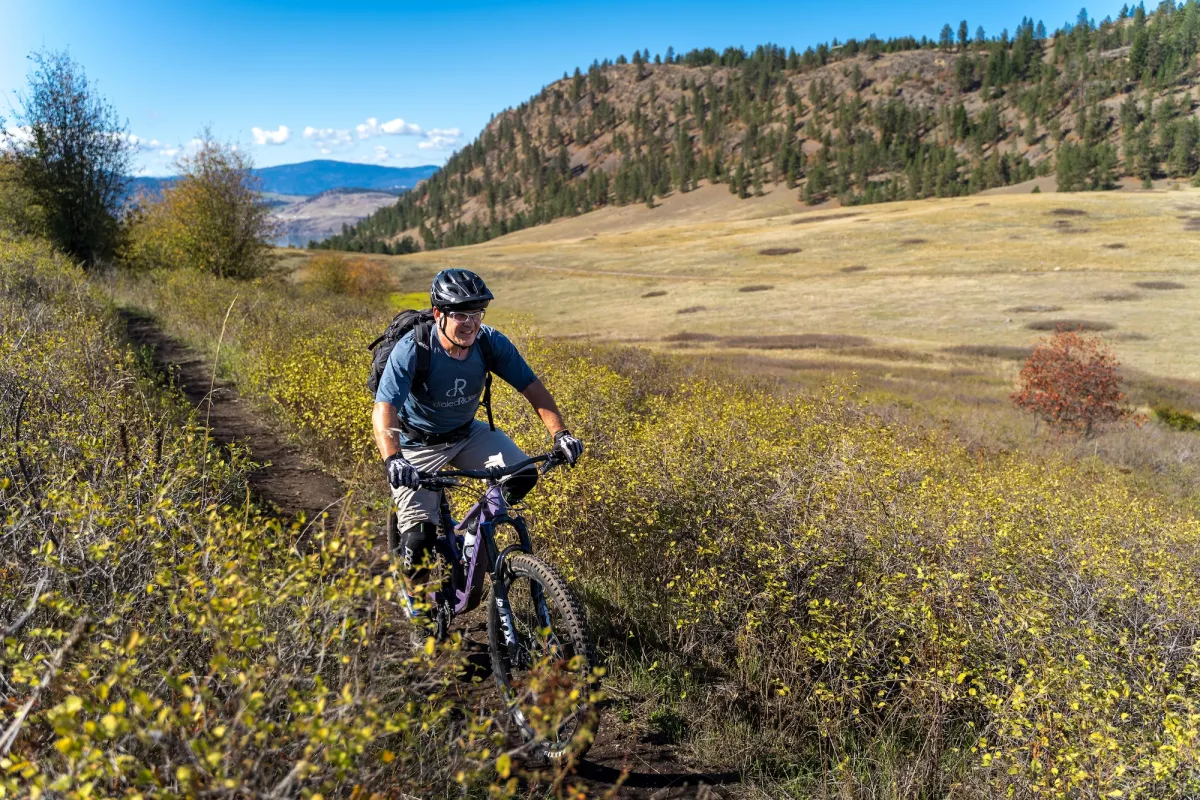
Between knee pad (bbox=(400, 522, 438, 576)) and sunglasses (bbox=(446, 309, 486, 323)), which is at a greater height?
sunglasses (bbox=(446, 309, 486, 323))

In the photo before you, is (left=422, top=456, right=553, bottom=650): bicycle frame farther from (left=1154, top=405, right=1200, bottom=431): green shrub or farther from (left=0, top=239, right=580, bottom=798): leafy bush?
(left=1154, top=405, right=1200, bottom=431): green shrub

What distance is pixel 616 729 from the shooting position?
159 inches

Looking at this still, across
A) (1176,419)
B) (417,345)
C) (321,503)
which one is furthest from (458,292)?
(1176,419)

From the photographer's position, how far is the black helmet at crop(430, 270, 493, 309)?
4.08m

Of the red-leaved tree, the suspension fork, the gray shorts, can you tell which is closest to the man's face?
the gray shorts

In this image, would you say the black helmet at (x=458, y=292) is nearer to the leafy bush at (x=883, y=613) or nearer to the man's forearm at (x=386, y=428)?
the man's forearm at (x=386, y=428)

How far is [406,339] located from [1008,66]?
684ft

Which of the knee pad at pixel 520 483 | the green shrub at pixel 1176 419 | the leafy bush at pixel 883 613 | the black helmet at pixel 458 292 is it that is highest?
the black helmet at pixel 458 292

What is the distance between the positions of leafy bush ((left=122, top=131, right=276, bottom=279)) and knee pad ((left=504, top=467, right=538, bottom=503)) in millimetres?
31469

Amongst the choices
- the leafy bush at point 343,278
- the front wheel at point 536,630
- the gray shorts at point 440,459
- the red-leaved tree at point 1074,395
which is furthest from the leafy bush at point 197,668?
the leafy bush at point 343,278

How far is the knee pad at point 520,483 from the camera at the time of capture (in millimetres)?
4176

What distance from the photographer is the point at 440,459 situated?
15.1 ft

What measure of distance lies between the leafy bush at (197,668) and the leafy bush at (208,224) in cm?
3053

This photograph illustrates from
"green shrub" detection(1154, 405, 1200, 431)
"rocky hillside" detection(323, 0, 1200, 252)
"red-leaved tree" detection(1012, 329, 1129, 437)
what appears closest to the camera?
"red-leaved tree" detection(1012, 329, 1129, 437)
